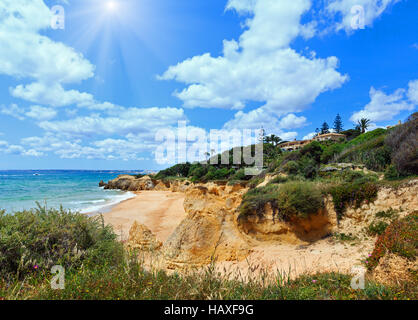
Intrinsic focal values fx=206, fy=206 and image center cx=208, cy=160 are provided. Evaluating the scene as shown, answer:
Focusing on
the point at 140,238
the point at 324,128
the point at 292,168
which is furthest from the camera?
the point at 324,128

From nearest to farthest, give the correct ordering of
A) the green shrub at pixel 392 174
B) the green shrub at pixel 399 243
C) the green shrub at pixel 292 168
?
the green shrub at pixel 399 243 < the green shrub at pixel 392 174 < the green shrub at pixel 292 168

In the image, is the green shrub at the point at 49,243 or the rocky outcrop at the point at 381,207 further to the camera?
the rocky outcrop at the point at 381,207

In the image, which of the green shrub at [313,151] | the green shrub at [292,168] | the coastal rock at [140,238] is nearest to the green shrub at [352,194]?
the green shrub at [292,168]

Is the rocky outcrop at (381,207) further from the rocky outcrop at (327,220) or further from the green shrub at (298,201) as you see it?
the green shrub at (298,201)

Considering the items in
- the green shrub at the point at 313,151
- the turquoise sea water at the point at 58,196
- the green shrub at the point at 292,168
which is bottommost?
the turquoise sea water at the point at 58,196

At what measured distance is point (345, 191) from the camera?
28.1 feet

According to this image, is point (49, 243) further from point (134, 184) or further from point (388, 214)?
point (134, 184)

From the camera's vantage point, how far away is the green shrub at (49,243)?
3572 mm

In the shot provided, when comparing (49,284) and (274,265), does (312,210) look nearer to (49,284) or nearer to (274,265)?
(274,265)

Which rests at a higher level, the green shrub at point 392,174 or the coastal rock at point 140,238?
the green shrub at point 392,174

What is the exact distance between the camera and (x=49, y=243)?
13.4 feet

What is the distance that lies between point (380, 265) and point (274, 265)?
291cm

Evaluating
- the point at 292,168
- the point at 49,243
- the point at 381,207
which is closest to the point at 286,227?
the point at 381,207
